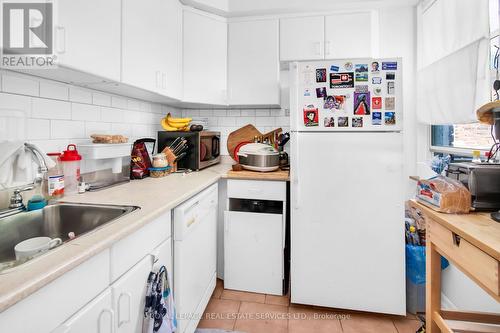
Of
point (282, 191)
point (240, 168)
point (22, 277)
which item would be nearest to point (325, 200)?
point (282, 191)

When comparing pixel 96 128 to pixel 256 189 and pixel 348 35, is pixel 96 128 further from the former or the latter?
pixel 348 35

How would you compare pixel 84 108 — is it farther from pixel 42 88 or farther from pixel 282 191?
pixel 282 191

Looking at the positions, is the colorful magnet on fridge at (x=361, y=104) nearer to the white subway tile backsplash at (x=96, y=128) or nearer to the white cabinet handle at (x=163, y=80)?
the white cabinet handle at (x=163, y=80)

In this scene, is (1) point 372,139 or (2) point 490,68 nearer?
(2) point 490,68

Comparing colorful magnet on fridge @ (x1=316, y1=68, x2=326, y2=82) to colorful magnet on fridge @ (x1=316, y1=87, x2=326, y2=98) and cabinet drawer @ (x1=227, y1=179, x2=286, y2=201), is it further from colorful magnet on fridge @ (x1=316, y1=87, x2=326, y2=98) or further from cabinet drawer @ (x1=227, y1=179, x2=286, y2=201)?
cabinet drawer @ (x1=227, y1=179, x2=286, y2=201)

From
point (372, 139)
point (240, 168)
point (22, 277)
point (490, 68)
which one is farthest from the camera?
point (240, 168)

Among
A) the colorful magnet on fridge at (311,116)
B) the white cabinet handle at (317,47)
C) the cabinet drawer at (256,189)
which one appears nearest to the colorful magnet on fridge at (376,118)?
the colorful magnet on fridge at (311,116)

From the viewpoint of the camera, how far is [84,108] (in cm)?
156

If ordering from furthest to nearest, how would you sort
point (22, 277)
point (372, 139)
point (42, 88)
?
point (372, 139)
point (42, 88)
point (22, 277)

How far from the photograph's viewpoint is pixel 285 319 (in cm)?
180

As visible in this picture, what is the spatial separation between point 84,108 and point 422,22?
2.65m

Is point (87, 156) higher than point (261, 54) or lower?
lower

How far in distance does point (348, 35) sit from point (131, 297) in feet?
7.68

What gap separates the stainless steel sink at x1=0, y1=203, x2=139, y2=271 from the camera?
108 cm
